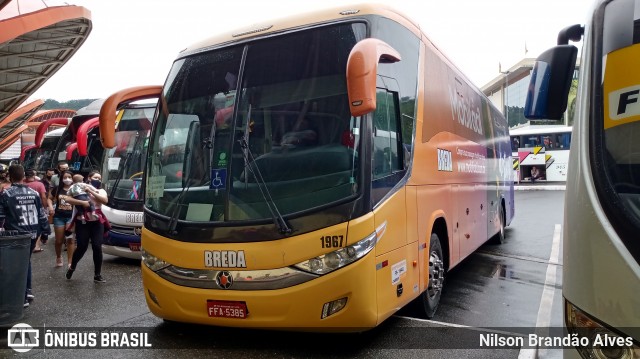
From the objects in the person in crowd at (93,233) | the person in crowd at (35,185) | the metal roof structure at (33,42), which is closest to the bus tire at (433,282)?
the person in crowd at (93,233)

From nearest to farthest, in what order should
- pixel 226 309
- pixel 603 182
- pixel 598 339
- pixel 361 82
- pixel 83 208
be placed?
pixel 598 339 → pixel 603 182 → pixel 361 82 → pixel 226 309 → pixel 83 208

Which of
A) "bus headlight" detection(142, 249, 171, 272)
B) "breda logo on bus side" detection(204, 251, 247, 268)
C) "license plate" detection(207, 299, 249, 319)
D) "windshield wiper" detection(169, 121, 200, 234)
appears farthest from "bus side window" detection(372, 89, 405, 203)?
"bus headlight" detection(142, 249, 171, 272)

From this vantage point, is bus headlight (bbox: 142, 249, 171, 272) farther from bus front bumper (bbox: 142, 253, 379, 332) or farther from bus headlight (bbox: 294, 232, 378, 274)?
bus headlight (bbox: 294, 232, 378, 274)

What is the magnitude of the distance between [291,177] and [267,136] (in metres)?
0.46

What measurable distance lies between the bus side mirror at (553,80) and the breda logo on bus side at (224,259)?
2502 millimetres

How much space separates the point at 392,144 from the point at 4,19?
21.6 meters

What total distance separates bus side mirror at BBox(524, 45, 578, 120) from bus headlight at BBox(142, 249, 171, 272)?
3351mm

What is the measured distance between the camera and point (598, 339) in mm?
2098

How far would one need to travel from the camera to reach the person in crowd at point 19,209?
6.42 m

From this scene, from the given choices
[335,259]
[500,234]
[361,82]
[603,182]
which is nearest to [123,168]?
[335,259]

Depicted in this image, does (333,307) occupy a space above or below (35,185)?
below

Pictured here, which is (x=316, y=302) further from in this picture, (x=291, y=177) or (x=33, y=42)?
(x=33, y=42)

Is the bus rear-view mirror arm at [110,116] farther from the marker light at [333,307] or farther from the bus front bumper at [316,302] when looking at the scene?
the marker light at [333,307]

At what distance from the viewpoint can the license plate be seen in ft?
13.4
